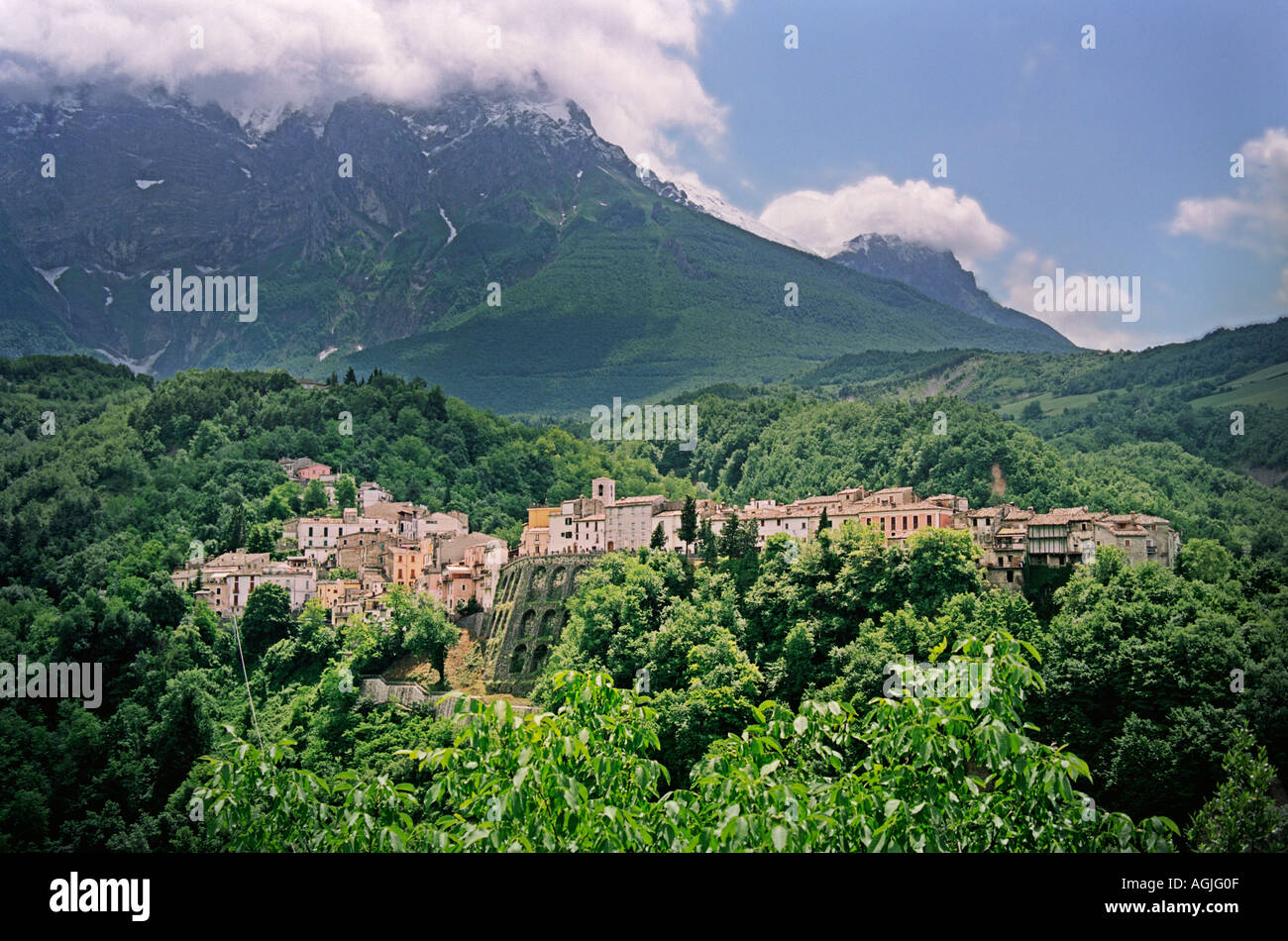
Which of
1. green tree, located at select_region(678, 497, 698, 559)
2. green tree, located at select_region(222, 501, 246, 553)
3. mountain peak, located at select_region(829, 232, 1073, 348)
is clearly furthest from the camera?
mountain peak, located at select_region(829, 232, 1073, 348)

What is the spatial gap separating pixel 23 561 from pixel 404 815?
3668cm

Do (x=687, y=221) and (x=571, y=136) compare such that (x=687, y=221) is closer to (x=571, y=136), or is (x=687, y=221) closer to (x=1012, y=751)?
(x=571, y=136)

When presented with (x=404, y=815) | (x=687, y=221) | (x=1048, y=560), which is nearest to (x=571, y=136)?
(x=687, y=221)

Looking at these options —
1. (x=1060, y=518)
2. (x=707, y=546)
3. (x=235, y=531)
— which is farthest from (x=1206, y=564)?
(x=235, y=531)

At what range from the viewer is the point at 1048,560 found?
24188mm

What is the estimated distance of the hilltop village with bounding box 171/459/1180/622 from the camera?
25.0m

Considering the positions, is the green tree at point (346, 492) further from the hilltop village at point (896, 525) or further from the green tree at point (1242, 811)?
the green tree at point (1242, 811)

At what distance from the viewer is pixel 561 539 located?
3362 centimetres

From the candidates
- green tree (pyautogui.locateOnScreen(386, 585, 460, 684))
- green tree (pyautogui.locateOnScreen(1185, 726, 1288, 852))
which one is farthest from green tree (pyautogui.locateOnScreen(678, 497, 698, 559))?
green tree (pyautogui.locateOnScreen(1185, 726, 1288, 852))

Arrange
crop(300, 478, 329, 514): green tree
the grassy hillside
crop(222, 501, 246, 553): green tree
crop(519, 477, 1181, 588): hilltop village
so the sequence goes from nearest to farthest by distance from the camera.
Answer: crop(519, 477, 1181, 588): hilltop village, crop(222, 501, 246, 553): green tree, crop(300, 478, 329, 514): green tree, the grassy hillside

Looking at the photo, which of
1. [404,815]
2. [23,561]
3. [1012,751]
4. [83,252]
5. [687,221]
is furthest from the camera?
[83,252]

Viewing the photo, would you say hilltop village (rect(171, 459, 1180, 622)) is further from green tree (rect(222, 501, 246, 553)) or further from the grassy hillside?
the grassy hillside
